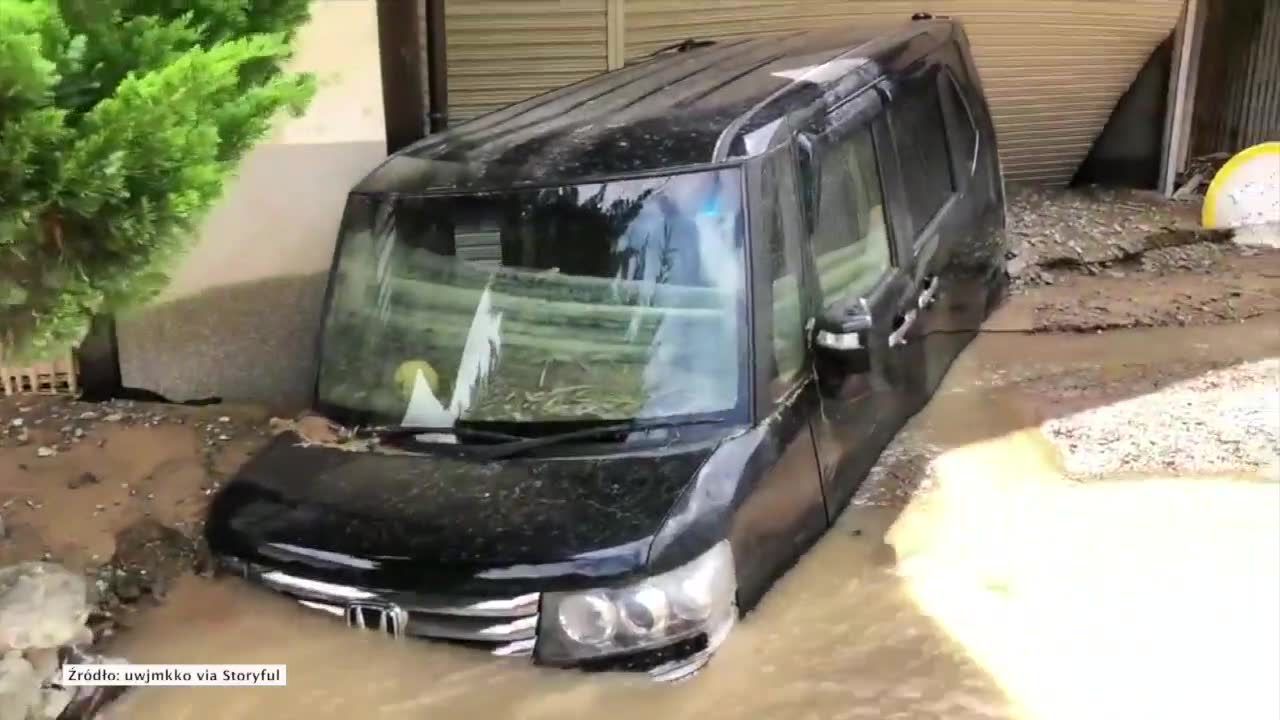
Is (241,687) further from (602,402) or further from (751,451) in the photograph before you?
(751,451)

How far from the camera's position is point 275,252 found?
453 centimetres

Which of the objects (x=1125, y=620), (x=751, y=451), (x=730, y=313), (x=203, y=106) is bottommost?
(x=1125, y=620)

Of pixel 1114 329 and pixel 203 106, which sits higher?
pixel 203 106

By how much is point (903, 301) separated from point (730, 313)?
1.11 metres

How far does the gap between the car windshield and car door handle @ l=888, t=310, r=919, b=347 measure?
0.97m

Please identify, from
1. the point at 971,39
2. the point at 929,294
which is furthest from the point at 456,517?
the point at 971,39

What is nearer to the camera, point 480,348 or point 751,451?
point 751,451

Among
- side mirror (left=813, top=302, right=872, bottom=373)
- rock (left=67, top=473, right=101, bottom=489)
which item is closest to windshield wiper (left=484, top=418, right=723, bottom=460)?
side mirror (left=813, top=302, right=872, bottom=373)

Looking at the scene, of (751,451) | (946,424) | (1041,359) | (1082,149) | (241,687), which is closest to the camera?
(241,687)

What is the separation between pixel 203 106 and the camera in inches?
84.9

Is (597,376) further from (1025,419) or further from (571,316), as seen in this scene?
(1025,419)

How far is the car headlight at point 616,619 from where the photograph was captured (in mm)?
2561

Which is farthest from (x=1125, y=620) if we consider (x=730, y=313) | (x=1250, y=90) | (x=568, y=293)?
(x=1250, y=90)

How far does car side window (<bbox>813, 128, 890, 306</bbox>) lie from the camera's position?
3.49 meters
